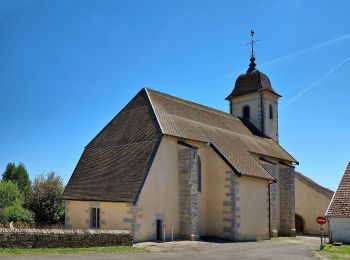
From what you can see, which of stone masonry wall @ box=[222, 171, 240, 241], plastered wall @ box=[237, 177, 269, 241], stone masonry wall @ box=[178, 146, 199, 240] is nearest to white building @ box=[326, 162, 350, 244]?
plastered wall @ box=[237, 177, 269, 241]

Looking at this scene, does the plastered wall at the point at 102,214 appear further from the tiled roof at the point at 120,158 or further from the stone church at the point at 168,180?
the tiled roof at the point at 120,158

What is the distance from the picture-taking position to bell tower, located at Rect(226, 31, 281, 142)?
123 feet

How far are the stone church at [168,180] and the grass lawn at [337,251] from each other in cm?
532

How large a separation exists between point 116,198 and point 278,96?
2399 cm

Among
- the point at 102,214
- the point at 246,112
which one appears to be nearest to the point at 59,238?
the point at 102,214

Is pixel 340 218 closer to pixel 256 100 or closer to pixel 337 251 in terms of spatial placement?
pixel 337 251

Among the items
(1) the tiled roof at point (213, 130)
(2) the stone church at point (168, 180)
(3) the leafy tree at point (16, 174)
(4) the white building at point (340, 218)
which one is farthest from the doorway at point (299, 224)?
(3) the leafy tree at point (16, 174)

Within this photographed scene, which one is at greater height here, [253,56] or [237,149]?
[253,56]

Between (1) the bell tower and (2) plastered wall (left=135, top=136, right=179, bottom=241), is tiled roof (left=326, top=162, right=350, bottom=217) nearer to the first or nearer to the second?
(2) plastered wall (left=135, top=136, right=179, bottom=241)

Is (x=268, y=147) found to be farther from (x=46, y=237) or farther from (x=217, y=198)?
(x=46, y=237)

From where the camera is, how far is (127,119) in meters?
25.5

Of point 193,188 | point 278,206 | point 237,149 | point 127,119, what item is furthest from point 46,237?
point 278,206

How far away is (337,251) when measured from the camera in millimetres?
18750

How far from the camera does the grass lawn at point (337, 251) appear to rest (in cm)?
1683
